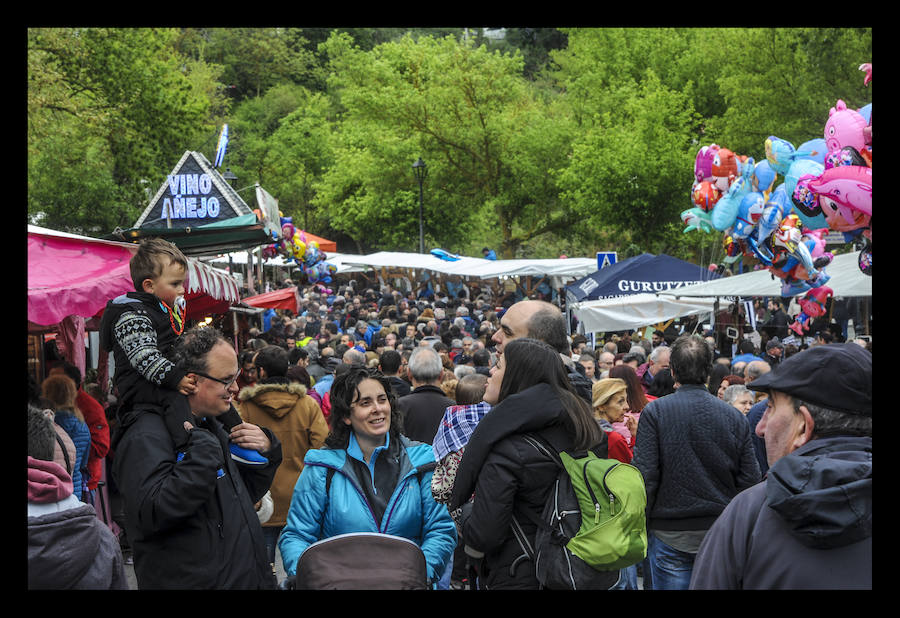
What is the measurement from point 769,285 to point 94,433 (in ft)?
36.5

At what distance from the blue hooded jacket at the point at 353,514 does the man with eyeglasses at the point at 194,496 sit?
0.78ft

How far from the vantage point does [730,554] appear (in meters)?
2.25

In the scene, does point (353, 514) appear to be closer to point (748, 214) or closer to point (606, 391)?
point (606, 391)

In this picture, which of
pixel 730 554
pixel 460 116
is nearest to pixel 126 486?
pixel 730 554

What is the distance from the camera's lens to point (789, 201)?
12.2 metres

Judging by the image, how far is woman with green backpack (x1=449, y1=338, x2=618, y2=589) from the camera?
3.14m

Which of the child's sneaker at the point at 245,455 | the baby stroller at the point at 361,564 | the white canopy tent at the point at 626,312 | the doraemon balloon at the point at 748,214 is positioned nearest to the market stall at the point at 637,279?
the white canopy tent at the point at 626,312

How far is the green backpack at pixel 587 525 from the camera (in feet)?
10.1

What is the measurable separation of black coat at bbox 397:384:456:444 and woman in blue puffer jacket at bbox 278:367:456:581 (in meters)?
2.45

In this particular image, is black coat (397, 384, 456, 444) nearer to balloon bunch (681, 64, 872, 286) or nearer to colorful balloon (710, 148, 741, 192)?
balloon bunch (681, 64, 872, 286)

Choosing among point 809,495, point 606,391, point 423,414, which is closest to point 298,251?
point 423,414

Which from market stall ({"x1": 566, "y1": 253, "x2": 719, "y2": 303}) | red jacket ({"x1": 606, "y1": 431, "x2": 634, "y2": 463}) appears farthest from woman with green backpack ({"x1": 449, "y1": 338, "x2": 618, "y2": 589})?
market stall ({"x1": 566, "y1": 253, "x2": 719, "y2": 303})
